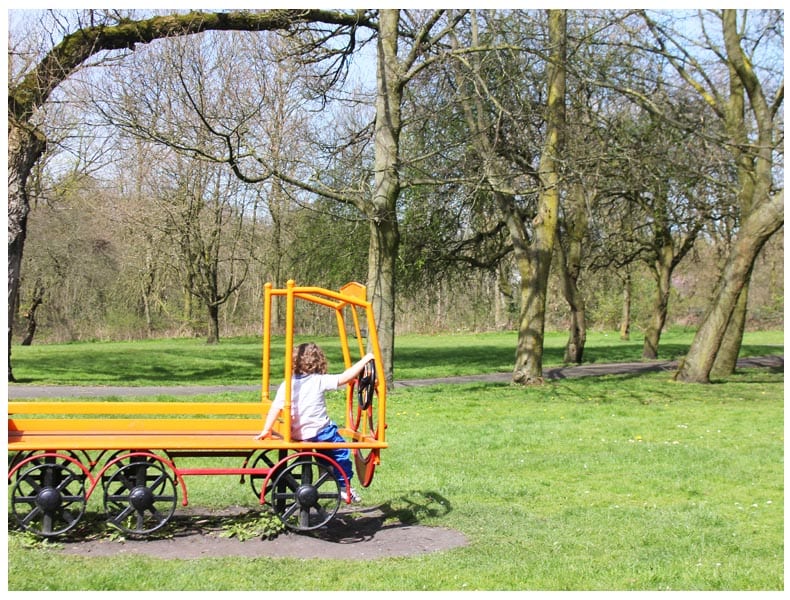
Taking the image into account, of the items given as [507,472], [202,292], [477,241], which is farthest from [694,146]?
[202,292]

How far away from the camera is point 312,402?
685 cm

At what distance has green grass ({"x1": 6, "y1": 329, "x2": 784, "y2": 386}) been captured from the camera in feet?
73.5

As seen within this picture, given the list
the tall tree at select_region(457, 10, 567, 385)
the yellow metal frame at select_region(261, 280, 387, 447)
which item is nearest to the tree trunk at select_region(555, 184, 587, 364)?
the tall tree at select_region(457, 10, 567, 385)

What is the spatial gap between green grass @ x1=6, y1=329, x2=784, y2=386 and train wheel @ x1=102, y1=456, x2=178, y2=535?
1370 cm

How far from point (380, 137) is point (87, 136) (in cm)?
607

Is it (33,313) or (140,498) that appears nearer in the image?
(140,498)

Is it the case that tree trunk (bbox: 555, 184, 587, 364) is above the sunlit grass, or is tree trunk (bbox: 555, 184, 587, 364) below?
above

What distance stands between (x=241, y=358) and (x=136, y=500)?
22936 millimetres

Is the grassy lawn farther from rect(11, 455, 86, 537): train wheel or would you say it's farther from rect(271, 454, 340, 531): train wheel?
rect(271, 454, 340, 531): train wheel

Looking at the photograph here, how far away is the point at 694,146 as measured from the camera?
19.6 m

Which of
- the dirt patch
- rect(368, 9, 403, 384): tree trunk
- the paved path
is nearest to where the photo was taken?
the dirt patch

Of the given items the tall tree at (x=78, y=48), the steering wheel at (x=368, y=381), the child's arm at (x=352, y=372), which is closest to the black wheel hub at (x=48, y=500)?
the child's arm at (x=352, y=372)

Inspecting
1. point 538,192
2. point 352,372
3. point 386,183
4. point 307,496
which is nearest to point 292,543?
point 307,496

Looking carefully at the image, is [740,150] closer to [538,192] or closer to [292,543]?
[538,192]
